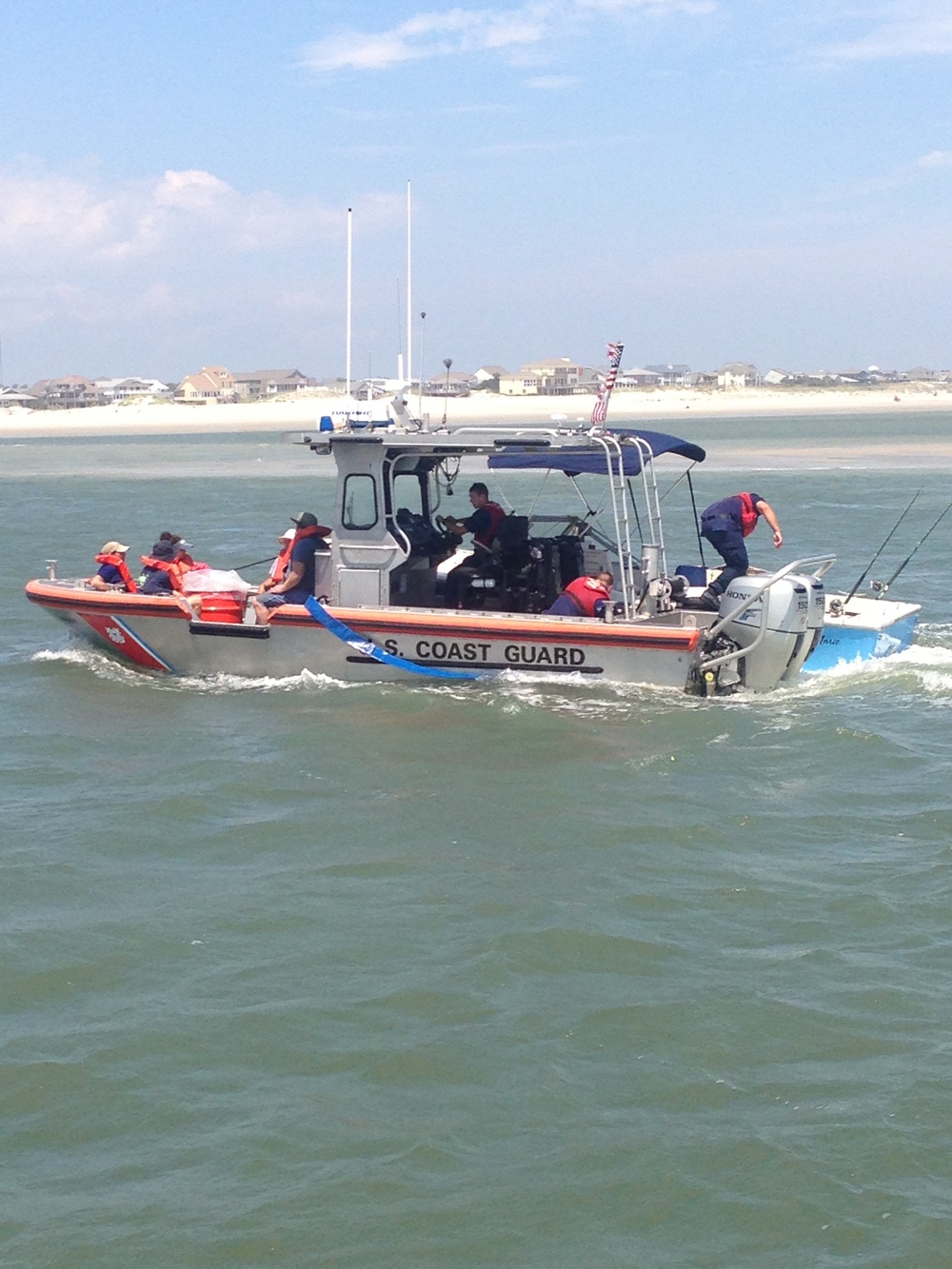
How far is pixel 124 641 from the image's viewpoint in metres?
13.5

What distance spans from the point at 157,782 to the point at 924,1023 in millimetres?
5605

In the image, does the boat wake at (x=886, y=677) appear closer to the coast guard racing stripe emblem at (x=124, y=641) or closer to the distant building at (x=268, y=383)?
the coast guard racing stripe emblem at (x=124, y=641)

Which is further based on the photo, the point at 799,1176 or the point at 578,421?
the point at 578,421

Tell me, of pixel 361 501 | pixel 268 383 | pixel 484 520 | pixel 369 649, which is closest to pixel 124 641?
pixel 369 649

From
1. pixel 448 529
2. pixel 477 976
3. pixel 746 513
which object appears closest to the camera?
pixel 477 976

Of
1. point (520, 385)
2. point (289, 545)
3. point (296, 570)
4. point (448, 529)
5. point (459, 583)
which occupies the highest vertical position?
point (520, 385)

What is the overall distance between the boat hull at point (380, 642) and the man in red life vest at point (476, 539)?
68 centimetres

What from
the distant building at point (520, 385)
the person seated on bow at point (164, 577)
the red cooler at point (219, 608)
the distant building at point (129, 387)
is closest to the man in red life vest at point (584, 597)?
the red cooler at point (219, 608)

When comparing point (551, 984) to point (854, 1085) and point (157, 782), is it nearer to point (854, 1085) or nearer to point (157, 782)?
point (854, 1085)

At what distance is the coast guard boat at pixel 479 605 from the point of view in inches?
477

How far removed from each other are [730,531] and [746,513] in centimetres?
31

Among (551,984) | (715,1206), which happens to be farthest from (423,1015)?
(715,1206)

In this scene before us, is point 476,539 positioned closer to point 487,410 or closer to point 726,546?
point 726,546

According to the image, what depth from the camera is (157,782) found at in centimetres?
1055
